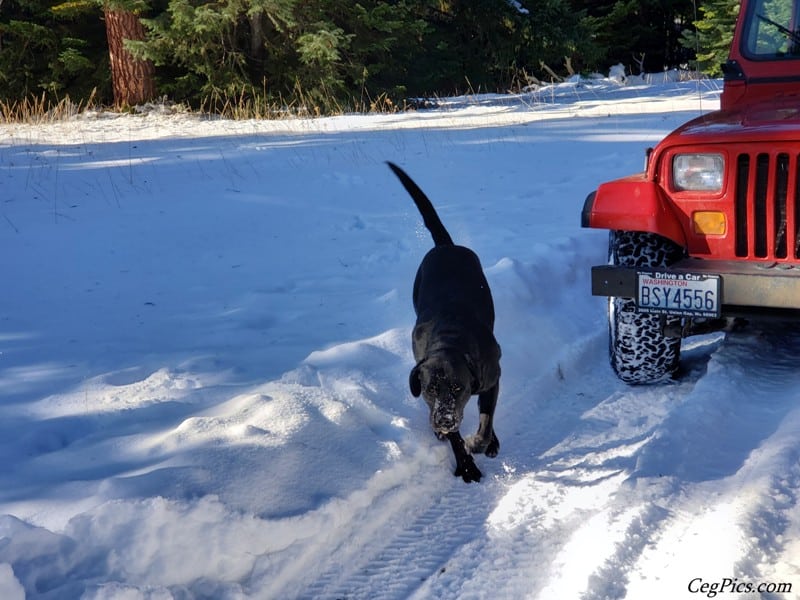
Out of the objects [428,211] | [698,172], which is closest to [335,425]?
[428,211]

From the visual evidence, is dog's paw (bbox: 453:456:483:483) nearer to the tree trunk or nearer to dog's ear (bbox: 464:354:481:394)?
dog's ear (bbox: 464:354:481:394)

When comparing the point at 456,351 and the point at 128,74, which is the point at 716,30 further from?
the point at 456,351

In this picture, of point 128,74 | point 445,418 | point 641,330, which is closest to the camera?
point 445,418

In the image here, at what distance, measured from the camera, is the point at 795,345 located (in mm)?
4273

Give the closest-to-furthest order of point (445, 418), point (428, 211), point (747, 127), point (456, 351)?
1. point (445, 418)
2. point (456, 351)
3. point (747, 127)
4. point (428, 211)

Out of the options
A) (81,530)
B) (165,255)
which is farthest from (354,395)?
(165,255)

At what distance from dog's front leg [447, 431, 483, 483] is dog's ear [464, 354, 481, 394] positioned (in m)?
0.20

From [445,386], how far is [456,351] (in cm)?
19

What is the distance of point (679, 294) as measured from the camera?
3406 mm

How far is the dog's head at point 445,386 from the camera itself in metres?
3.18

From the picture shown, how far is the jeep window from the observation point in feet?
15.1

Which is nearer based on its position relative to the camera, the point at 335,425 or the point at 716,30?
the point at 335,425

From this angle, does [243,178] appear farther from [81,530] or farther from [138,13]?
[138,13]

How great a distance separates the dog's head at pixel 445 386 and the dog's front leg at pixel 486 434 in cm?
16
